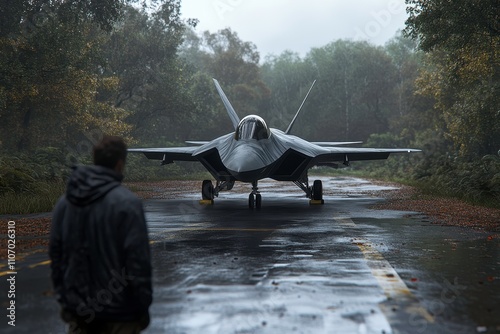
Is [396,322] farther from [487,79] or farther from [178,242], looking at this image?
[487,79]

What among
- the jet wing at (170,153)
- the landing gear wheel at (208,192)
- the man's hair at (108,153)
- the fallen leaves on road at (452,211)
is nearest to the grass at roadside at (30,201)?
the jet wing at (170,153)

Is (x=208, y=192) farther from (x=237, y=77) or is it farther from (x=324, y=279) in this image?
(x=237, y=77)

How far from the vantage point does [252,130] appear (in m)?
20.8

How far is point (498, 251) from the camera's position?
34.1 ft

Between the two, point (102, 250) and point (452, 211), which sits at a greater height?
point (102, 250)

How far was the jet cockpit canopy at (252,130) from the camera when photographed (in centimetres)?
2075

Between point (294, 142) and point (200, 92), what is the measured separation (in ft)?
158

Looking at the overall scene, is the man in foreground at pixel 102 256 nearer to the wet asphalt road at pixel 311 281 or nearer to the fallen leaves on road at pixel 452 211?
the wet asphalt road at pixel 311 281

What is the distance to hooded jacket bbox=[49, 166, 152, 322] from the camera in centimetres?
393

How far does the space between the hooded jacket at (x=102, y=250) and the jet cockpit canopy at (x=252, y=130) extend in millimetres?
16730

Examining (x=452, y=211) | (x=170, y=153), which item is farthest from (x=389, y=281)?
(x=170, y=153)

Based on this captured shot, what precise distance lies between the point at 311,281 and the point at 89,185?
426 cm

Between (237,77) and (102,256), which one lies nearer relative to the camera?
(102,256)

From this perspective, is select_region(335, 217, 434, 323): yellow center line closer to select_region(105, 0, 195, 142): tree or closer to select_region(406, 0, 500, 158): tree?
select_region(406, 0, 500, 158): tree
